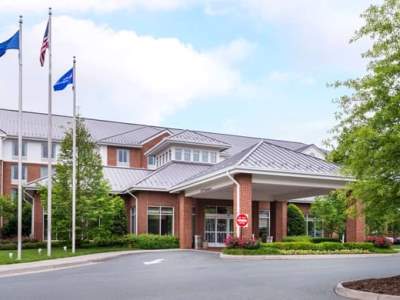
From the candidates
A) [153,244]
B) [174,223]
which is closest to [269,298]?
[153,244]

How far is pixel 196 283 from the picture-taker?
45.7ft

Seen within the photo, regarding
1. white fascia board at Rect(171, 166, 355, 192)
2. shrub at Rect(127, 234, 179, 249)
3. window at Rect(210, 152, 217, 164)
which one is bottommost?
shrub at Rect(127, 234, 179, 249)

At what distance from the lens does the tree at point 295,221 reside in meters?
46.3

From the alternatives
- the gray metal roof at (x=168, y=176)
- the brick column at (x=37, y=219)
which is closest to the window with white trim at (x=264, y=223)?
the gray metal roof at (x=168, y=176)

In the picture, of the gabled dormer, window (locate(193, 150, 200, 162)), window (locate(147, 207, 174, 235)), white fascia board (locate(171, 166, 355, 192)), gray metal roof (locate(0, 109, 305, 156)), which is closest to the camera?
white fascia board (locate(171, 166, 355, 192))

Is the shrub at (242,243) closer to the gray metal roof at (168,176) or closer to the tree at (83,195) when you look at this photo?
the tree at (83,195)

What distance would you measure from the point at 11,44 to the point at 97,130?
3407 centimetres

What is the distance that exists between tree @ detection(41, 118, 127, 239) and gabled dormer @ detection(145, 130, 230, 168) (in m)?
9.82

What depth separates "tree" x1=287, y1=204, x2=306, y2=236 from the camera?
4634 cm

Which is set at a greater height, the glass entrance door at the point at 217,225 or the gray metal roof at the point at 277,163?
the gray metal roof at the point at 277,163

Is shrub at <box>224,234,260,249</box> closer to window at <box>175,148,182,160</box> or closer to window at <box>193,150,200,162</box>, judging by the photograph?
window at <box>175,148,182,160</box>

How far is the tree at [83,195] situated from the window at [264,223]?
40.8 ft

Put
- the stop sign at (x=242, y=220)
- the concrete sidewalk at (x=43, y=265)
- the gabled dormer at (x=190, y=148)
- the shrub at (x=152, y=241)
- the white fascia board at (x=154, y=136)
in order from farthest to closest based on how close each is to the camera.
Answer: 1. the white fascia board at (x=154, y=136)
2. the gabled dormer at (x=190, y=148)
3. the shrub at (x=152, y=241)
4. the stop sign at (x=242, y=220)
5. the concrete sidewalk at (x=43, y=265)

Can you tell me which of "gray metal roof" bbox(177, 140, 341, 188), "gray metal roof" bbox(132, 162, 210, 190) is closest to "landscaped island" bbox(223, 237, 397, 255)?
"gray metal roof" bbox(177, 140, 341, 188)
